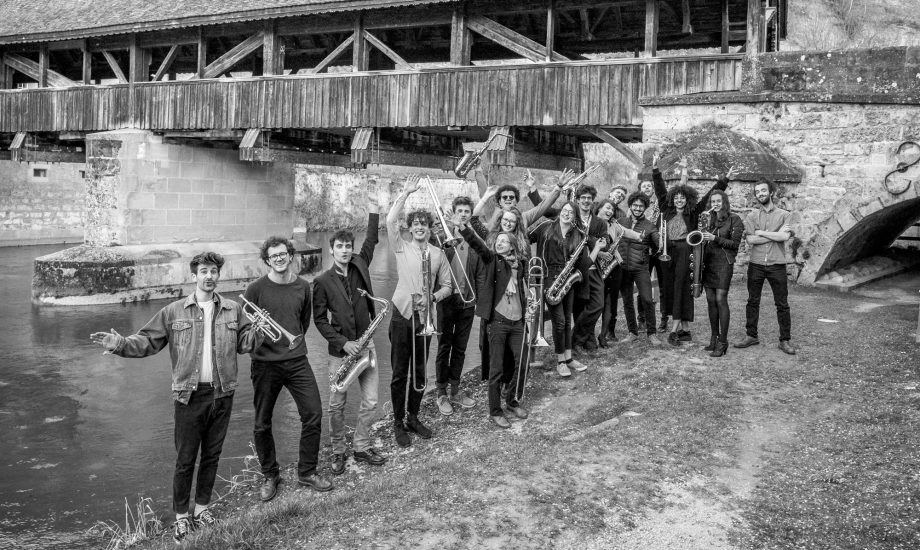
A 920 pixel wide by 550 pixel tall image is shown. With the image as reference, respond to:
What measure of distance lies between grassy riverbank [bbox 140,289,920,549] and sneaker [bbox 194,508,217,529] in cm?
10

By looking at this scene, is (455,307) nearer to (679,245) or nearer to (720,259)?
(679,245)

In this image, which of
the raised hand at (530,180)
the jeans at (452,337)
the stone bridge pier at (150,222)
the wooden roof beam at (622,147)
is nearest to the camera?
the jeans at (452,337)

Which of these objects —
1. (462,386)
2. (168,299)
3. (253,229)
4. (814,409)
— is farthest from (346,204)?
(814,409)

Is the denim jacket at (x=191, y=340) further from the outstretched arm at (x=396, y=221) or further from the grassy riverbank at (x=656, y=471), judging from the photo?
the outstretched arm at (x=396, y=221)

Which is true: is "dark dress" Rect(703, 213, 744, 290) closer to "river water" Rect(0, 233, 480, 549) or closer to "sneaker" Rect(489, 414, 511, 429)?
"sneaker" Rect(489, 414, 511, 429)

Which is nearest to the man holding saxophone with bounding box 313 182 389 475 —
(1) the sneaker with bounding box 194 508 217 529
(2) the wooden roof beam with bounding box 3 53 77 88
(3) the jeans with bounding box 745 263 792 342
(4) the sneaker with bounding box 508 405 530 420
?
(1) the sneaker with bounding box 194 508 217 529

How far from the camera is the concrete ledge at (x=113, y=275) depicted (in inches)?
611

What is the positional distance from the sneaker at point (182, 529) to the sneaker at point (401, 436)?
168 cm

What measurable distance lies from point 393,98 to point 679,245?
26.8ft

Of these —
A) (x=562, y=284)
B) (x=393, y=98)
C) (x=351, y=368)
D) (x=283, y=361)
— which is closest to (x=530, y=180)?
(x=562, y=284)

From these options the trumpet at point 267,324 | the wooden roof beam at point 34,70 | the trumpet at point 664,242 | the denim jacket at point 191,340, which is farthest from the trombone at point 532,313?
the wooden roof beam at point 34,70

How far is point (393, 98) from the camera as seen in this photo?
46.3ft

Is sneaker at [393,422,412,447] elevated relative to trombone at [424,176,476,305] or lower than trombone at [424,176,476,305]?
lower

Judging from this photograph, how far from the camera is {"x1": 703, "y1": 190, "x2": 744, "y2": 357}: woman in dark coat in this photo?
6941 millimetres
